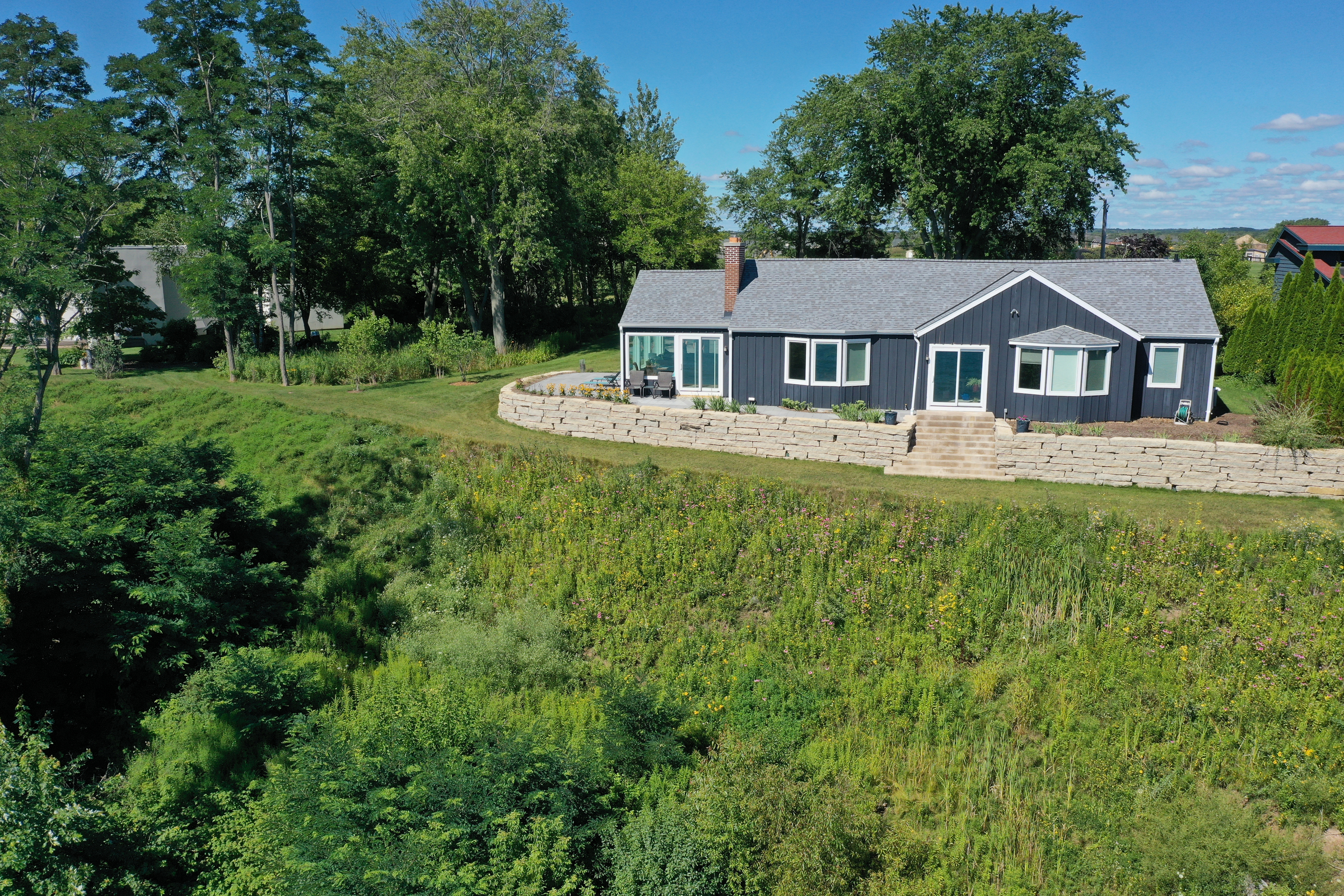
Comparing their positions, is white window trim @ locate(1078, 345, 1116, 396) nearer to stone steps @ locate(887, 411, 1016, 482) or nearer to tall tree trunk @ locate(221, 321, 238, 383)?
stone steps @ locate(887, 411, 1016, 482)

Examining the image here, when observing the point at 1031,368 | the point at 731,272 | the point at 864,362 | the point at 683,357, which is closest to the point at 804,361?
the point at 864,362

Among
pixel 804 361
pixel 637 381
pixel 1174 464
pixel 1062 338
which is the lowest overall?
pixel 1174 464

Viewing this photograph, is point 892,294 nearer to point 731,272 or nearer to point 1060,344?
point 731,272

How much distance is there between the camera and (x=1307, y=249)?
114ft

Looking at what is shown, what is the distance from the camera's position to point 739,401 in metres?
21.9

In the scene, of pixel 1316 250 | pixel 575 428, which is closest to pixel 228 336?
pixel 575 428

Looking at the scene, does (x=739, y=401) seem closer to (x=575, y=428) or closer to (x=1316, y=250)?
(x=575, y=428)

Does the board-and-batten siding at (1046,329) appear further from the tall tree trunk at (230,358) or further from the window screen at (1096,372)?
the tall tree trunk at (230,358)

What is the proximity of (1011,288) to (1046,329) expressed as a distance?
127cm

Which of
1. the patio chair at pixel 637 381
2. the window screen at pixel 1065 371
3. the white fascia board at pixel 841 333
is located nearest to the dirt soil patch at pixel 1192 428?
the window screen at pixel 1065 371

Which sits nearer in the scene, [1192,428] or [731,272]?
[1192,428]

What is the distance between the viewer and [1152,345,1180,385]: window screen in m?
19.2

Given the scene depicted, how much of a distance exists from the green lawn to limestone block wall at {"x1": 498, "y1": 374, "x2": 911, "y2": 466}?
990cm

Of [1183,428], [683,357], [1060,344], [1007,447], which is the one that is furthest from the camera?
[683,357]
